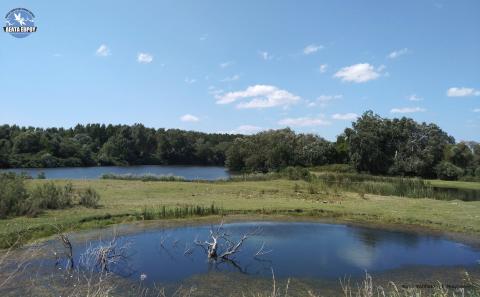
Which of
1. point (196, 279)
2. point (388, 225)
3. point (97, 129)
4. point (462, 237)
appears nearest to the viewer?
point (196, 279)

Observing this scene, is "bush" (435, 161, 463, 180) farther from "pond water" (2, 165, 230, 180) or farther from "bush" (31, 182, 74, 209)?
"bush" (31, 182, 74, 209)

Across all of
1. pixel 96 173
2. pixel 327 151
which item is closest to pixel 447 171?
pixel 327 151

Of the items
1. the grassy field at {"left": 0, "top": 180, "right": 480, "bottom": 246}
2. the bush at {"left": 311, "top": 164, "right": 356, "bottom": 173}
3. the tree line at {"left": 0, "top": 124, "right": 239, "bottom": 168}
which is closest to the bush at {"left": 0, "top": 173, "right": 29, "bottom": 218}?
the grassy field at {"left": 0, "top": 180, "right": 480, "bottom": 246}

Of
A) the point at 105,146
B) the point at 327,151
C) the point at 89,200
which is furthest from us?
the point at 105,146

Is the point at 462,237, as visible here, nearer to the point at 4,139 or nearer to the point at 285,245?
the point at 285,245

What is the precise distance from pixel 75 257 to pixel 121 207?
8.91m

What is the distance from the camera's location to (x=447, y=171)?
70.3 metres

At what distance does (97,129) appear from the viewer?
424 ft

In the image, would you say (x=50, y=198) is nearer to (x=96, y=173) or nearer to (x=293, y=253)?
(x=293, y=253)

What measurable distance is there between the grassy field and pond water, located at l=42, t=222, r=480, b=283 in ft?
7.52

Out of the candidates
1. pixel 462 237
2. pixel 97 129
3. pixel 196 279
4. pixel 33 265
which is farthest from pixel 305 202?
pixel 97 129

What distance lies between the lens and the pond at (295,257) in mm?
13523

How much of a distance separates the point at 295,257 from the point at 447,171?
62435 millimetres

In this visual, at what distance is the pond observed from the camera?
13.5 m
